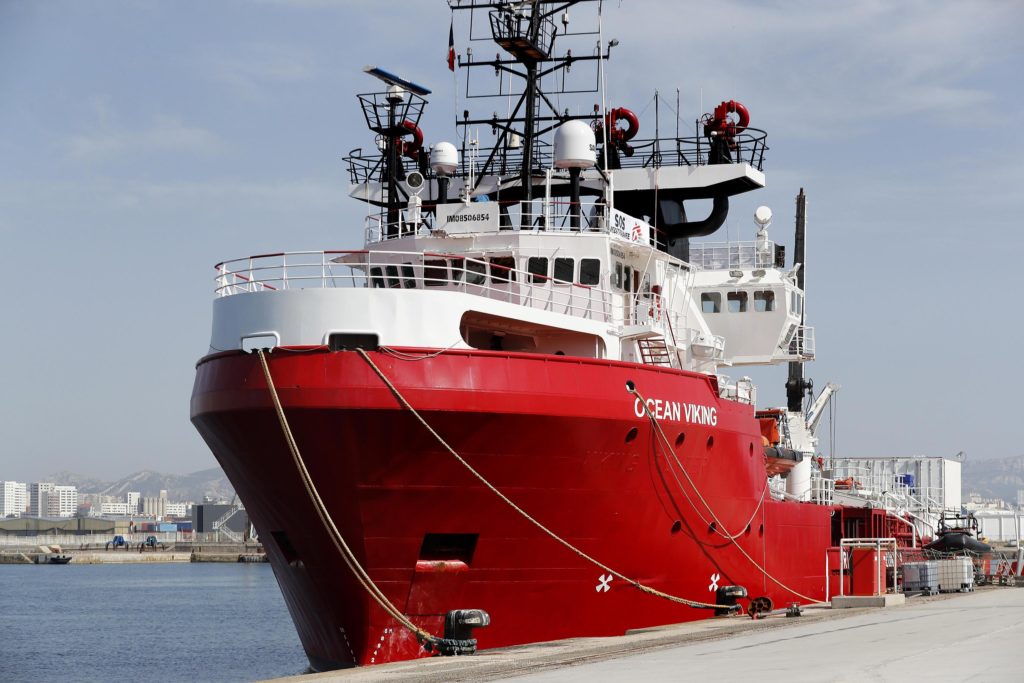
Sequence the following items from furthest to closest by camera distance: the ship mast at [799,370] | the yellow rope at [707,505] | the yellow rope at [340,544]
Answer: the ship mast at [799,370] → the yellow rope at [707,505] → the yellow rope at [340,544]

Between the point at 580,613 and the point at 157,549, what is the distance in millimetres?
132972

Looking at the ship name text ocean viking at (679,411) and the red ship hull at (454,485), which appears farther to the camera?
the ship name text ocean viking at (679,411)

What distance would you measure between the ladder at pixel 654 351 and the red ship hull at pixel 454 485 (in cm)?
127

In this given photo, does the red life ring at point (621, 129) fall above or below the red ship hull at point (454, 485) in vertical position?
above

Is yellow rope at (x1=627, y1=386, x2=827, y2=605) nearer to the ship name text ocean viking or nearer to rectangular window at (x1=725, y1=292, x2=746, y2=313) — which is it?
the ship name text ocean viking

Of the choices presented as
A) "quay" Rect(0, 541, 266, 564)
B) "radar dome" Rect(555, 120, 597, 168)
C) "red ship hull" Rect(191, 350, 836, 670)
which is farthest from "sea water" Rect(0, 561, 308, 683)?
"quay" Rect(0, 541, 266, 564)

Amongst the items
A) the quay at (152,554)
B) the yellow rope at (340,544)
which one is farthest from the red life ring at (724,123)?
the quay at (152,554)

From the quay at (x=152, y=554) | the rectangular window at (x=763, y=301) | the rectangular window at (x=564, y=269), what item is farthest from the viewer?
the quay at (x=152, y=554)

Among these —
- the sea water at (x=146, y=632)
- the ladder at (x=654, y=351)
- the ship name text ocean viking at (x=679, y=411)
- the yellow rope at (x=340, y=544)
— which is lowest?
the sea water at (x=146, y=632)

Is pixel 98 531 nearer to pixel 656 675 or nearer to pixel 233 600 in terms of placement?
pixel 233 600

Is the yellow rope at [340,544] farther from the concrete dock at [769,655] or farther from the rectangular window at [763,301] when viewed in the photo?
the rectangular window at [763,301]

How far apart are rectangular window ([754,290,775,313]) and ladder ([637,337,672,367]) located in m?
6.02

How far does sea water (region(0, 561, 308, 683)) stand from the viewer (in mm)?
31406

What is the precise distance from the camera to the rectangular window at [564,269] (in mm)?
24031
